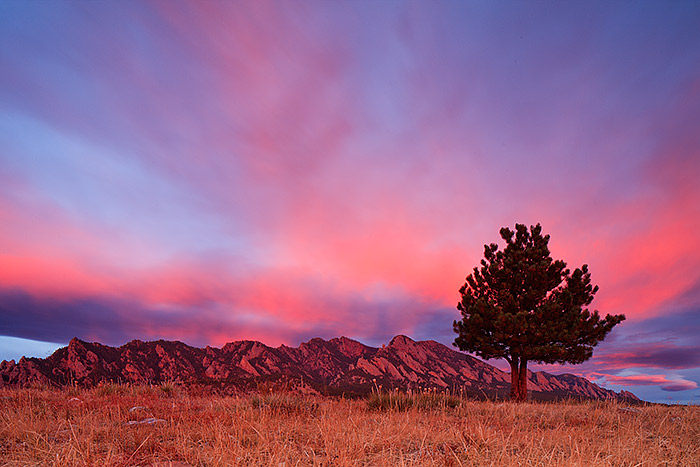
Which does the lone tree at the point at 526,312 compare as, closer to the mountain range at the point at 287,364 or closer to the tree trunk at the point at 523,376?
the tree trunk at the point at 523,376

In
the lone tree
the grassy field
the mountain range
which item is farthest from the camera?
the mountain range

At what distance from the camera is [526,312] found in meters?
22.3

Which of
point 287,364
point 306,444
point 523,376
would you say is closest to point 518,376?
point 523,376

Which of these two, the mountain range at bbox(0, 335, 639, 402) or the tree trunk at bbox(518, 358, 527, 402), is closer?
the tree trunk at bbox(518, 358, 527, 402)

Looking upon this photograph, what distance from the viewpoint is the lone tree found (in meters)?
22.6

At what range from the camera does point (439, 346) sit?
113062 mm

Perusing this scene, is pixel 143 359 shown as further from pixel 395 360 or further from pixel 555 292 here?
pixel 555 292

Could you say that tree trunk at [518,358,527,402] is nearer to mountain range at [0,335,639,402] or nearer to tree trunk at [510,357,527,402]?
tree trunk at [510,357,527,402]

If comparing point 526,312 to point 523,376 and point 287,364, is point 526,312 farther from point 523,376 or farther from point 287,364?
point 287,364

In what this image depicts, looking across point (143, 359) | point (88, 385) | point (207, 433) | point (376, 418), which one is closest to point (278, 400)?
point (376, 418)

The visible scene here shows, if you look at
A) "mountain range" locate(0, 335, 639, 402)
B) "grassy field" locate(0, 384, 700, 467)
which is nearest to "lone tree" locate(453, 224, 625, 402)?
"grassy field" locate(0, 384, 700, 467)

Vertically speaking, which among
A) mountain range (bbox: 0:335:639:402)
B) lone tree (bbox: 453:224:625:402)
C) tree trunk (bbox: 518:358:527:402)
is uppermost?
lone tree (bbox: 453:224:625:402)

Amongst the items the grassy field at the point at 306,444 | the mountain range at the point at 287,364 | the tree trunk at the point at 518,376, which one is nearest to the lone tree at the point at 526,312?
the tree trunk at the point at 518,376

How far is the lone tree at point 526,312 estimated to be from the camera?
74.2 ft
